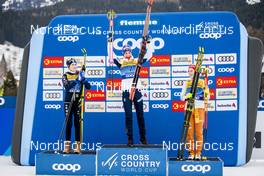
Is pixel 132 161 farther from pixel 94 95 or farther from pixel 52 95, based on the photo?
pixel 52 95

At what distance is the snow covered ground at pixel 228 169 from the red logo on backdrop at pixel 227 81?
120 centimetres

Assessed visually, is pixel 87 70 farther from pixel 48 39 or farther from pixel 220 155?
pixel 220 155

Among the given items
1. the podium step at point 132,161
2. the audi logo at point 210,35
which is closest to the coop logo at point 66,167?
the podium step at point 132,161

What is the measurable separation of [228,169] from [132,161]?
156cm

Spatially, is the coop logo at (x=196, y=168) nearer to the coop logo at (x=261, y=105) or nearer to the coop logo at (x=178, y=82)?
the coop logo at (x=178, y=82)

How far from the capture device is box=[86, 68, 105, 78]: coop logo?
23.7 ft

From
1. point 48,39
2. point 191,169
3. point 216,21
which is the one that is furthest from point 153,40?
point 191,169

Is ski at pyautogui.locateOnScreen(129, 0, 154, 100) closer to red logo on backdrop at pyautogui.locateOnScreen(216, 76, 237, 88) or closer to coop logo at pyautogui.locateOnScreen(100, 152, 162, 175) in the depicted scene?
coop logo at pyautogui.locateOnScreen(100, 152, 162, 175)

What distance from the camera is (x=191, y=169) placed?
5812mm

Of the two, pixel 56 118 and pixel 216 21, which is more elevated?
pixel 216 21

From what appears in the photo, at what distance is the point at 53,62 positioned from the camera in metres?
7.32

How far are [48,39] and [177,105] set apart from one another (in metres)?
2.20

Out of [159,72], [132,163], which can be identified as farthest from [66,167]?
[159,72]

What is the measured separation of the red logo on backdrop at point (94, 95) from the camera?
7.21 meters
